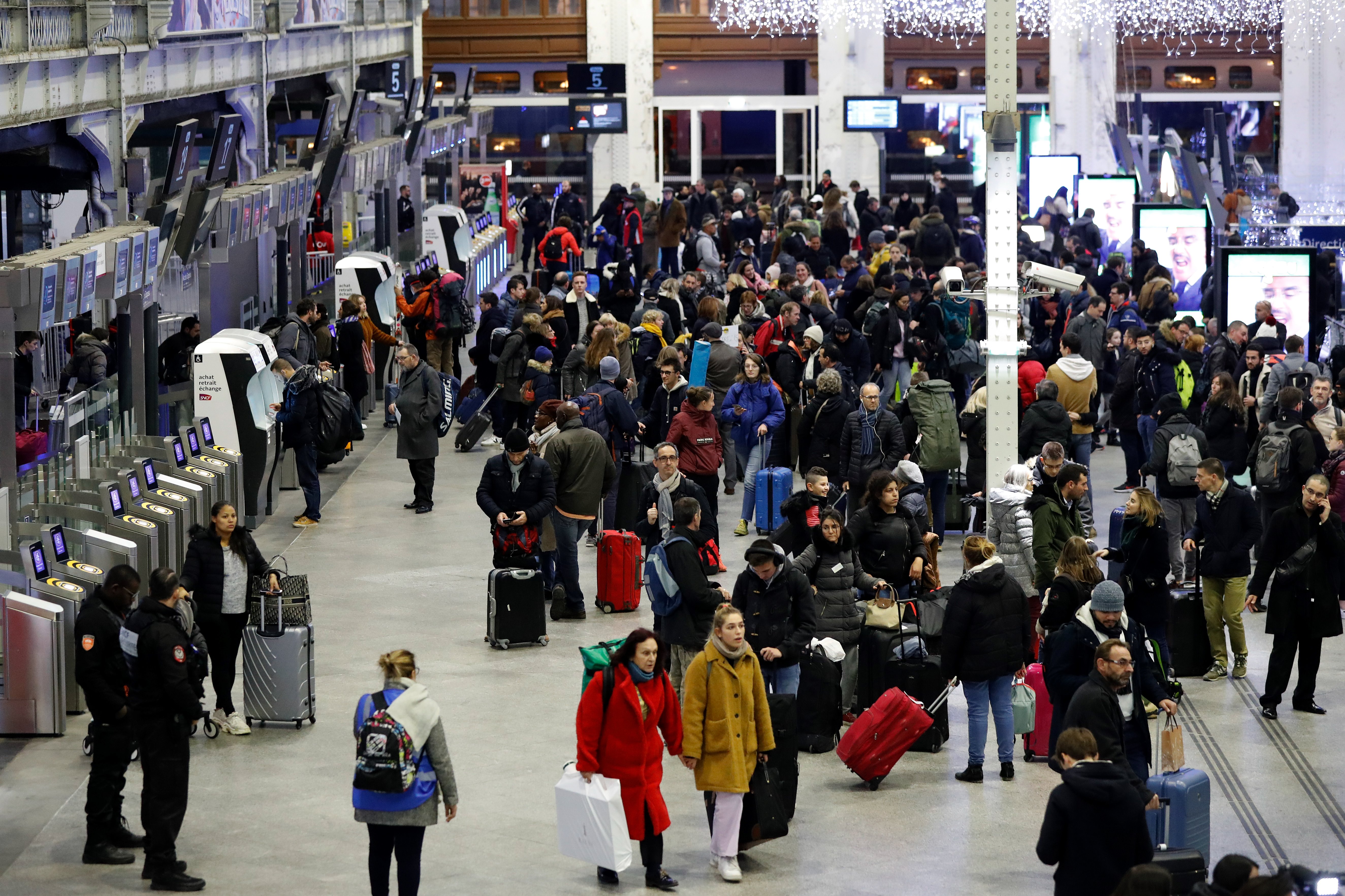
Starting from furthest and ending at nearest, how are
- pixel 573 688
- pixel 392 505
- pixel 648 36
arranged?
pixel 648 36 < pixel 392 505 < pixel 573 688

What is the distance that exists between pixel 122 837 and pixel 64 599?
2329 mm

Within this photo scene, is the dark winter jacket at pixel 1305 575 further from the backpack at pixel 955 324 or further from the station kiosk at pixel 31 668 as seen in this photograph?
the backpack at pixel 955 324

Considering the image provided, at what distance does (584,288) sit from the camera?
20.0m

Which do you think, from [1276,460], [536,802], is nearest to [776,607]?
[536,802]

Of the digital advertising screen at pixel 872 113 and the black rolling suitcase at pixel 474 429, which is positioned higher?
the digital advertising screen at pixel 872 113

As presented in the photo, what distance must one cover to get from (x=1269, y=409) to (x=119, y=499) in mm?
8461

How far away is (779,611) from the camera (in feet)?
29.5

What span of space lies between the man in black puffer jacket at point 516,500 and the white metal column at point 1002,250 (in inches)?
133

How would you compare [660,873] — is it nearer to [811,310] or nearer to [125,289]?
[125,289]

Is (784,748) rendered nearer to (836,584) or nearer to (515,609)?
(836,584)

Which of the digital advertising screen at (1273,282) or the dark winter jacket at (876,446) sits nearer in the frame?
the dark winter jacket at (876,446)

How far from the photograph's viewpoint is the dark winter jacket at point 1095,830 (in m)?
6.53

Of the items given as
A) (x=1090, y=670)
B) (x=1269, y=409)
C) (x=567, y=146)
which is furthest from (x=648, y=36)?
(x=1090, y=670)

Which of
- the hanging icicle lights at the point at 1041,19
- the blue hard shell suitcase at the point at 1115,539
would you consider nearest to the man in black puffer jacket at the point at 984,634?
the blue hard shell suitcase at the point at 1115,539
